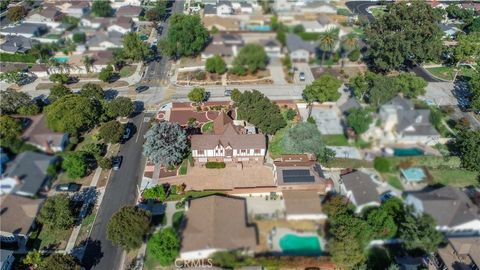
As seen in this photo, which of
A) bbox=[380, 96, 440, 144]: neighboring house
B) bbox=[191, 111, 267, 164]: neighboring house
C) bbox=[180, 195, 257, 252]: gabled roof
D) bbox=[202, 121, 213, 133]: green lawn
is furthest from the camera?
bbox=[202, 121, 213, 133]: green lawn

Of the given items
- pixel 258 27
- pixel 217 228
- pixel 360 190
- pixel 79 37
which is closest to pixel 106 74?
pixel 79 37

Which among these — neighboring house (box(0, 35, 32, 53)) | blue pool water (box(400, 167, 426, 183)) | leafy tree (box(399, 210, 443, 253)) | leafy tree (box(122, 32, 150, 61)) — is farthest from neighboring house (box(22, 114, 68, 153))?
neighboring house (box(0, 35, 32, 53))

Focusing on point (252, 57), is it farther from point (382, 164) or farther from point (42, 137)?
point (42, 137)

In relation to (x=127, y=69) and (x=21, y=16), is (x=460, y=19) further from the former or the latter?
(x=21, y=16)

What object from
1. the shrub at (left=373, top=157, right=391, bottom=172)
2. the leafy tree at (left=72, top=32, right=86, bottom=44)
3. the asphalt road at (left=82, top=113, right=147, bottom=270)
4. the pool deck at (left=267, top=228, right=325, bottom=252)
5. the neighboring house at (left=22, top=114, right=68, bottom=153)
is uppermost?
the leafy tree at (left=72, top=32, right=86, bottom=44)

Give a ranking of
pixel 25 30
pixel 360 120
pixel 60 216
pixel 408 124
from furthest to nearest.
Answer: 1. pixel 25 30
2. pixel 60 216
3. pixel 360 120
4. pixel 408 124

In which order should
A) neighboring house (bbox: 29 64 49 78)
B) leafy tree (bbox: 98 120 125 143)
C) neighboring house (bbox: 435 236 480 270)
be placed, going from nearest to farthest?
neighboring house (bbox: 435 236 480 270), leafy tree (bbox: 98 120 125 143), neighboring house (bbox: 29 64 49 78)

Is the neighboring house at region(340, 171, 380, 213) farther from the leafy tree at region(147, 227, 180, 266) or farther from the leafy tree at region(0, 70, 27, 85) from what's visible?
the leafy tree at region(0, 70, 27, 85)

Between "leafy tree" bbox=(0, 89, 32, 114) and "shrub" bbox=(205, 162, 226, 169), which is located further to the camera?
"shrub" bbox=(205, 162, 226, 169)
